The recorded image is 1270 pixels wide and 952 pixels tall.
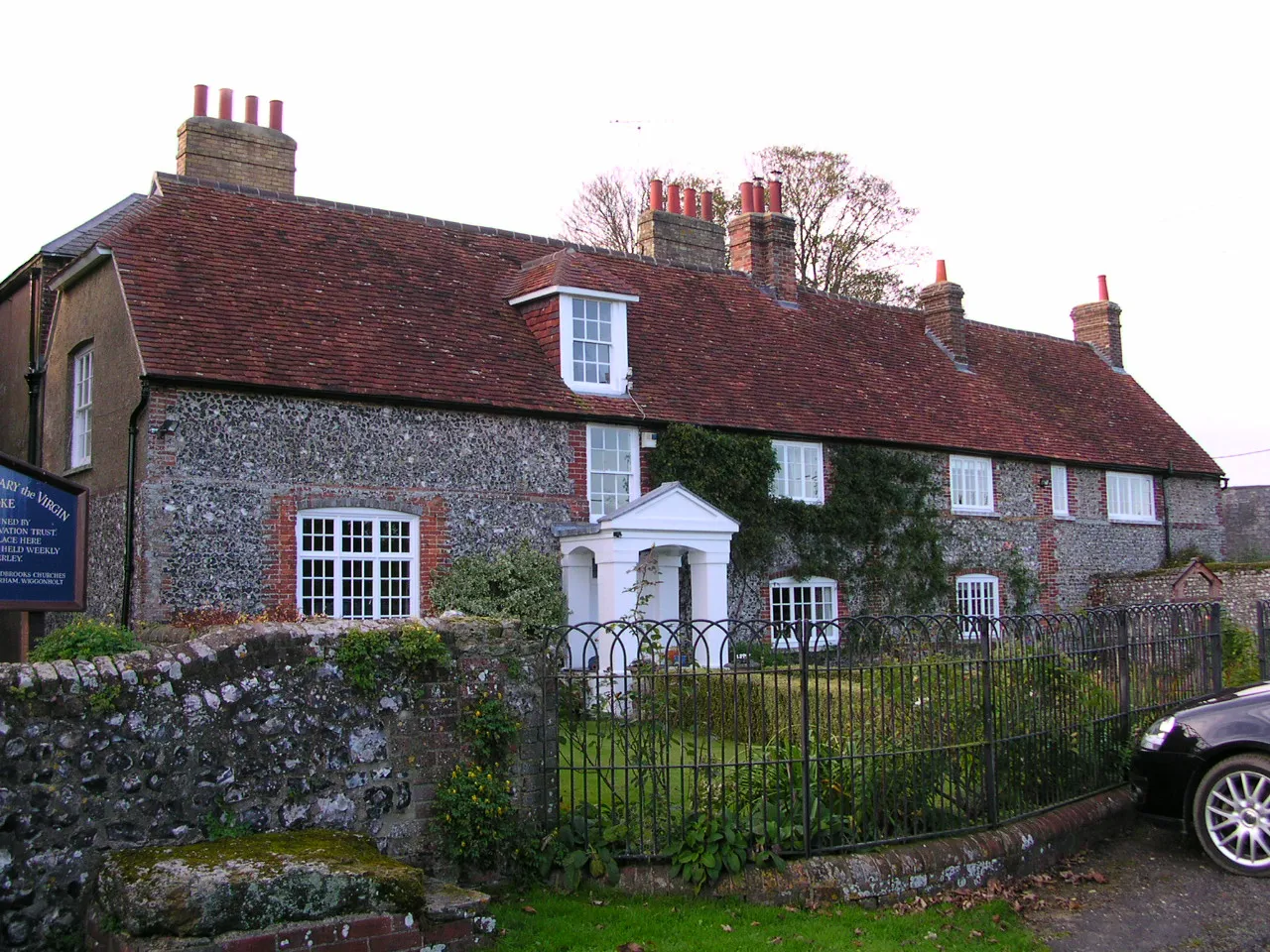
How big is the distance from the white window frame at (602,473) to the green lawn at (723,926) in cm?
1113

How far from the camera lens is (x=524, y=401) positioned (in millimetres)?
18172

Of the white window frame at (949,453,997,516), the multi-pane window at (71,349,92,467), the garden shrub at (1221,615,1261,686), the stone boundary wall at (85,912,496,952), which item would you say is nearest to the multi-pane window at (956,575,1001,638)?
the white window frame at (949,453,997,516)

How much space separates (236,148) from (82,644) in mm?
12863

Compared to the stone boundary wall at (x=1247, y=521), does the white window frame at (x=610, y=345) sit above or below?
above

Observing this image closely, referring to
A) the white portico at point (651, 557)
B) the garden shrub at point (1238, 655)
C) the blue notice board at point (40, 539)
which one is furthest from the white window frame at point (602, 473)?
the blue notice board at point (40, 539)

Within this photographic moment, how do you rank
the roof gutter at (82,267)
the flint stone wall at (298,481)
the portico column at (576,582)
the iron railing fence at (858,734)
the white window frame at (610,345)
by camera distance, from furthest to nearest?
the white window frame at (610,345) → the portico column at (576,582) → the roof gutter at (82,267) → the flint stone wall at (298,481) → the iron railing fence at (858,734)

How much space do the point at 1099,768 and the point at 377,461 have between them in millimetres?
10265

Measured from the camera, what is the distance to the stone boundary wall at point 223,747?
21.2 ft

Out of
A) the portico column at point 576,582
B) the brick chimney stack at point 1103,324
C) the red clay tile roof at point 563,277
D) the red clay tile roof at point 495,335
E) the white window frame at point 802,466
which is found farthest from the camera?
the brick chimney stack at point 1103,324

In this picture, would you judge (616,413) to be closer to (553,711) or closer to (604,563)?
(604,563)

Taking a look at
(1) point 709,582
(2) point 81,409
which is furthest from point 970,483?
Answer: (2) point 81,409

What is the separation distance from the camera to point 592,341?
19.8 meters

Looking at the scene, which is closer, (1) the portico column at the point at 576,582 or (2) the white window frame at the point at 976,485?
(1) the portico column at the point at 576,582

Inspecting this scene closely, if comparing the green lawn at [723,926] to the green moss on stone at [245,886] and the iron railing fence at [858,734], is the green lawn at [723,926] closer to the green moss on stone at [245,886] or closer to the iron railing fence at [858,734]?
the iron railing fence at [858,734]
